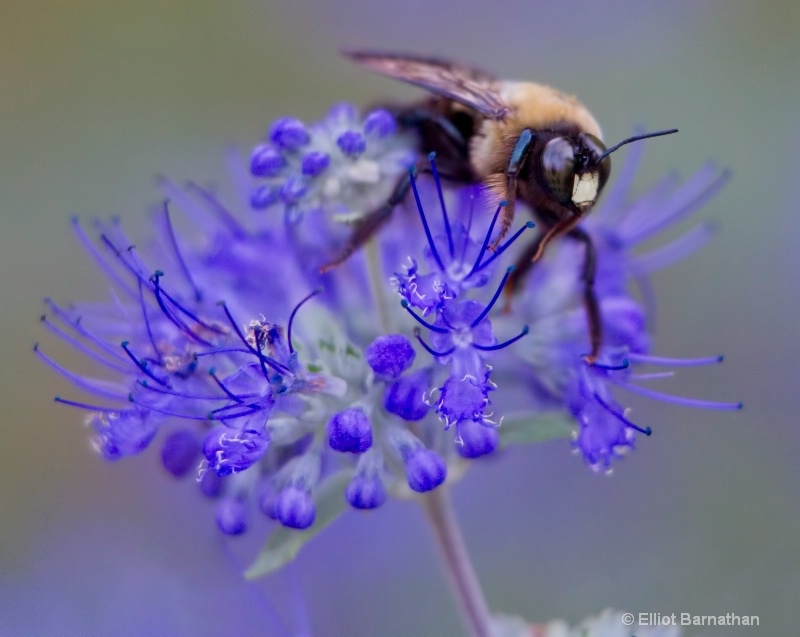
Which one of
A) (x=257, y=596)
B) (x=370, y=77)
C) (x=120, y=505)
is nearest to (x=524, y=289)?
(x=257, y=596)

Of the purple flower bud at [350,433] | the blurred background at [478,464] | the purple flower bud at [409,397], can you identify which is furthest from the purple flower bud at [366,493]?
the blurred background at [478,464]

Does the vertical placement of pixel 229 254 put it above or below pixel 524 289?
above

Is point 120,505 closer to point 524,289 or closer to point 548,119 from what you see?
point 524,289

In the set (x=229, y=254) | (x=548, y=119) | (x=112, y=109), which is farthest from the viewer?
(x=112, y=109)

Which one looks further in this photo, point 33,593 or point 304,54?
point 304,54

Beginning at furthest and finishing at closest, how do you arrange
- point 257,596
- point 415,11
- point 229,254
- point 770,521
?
point 415,11
point 770,521
point 257,596
point 229,254
